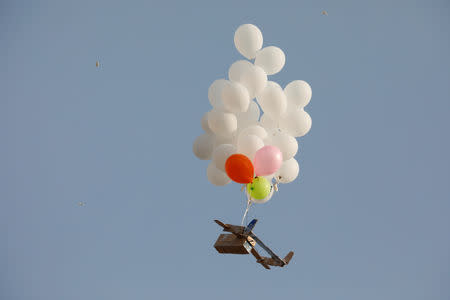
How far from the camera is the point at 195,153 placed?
5.98 metres

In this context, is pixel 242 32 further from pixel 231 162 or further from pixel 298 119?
pixel 231 162

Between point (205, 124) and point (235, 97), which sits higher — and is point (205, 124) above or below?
below

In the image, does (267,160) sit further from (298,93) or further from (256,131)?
(298,93)

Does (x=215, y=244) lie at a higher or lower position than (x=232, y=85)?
lower

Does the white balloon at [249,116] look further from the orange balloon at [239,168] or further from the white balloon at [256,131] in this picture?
the orange balloon at [239,168]

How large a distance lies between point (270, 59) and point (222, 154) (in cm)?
120

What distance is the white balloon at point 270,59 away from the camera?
598 centimetres

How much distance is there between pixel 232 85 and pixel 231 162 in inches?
31.3

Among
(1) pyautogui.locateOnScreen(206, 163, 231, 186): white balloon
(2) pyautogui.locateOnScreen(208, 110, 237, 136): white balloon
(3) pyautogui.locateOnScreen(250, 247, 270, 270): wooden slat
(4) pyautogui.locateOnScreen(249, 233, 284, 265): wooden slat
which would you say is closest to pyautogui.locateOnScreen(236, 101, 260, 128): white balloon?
(2) pyautogui.locateOnScreen(208, 110, 237, 136): white balloon

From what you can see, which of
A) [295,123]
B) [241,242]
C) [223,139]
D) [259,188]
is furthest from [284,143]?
[241,242]

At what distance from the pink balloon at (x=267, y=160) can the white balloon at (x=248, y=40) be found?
3.85 feet

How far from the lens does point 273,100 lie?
18.8 feet

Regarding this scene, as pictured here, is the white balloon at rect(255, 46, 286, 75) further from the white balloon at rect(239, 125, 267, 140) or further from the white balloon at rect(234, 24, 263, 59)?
the white balloon at rect(239, 125, 267, 140)

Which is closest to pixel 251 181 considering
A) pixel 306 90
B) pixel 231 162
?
pixel 231 162
